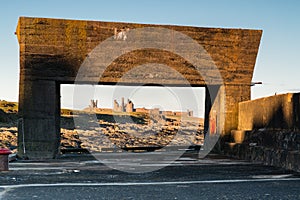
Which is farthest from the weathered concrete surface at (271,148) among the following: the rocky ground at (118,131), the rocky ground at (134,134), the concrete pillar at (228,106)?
the rocky ground at (134,134)

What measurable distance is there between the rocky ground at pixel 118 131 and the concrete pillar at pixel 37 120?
11.9m

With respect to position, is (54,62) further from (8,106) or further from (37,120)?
(8,106)

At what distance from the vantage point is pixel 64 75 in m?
16.1

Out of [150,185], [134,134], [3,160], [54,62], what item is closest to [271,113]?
[150,185]

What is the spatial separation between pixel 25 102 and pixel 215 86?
7.46 metres

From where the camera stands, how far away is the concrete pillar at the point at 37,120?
1608 cm

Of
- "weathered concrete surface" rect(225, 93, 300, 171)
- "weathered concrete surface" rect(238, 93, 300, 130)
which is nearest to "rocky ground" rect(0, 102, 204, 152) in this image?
"weathered concrete surface" rect(238, 93, 300, 130)

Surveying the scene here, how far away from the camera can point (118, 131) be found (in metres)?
41.0

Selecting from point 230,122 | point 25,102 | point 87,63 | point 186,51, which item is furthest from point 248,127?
point 25,102

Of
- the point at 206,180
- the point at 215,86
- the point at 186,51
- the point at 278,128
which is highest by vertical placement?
the point at 186,51

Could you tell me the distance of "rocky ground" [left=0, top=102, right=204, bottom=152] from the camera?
105ft

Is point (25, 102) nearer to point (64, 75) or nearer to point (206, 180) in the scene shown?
point (64, 75)

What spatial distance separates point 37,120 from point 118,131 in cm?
2497

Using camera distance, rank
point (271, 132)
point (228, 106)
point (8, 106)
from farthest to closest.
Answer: point (8, 106)
point (228, 106)
point (271, 132)
